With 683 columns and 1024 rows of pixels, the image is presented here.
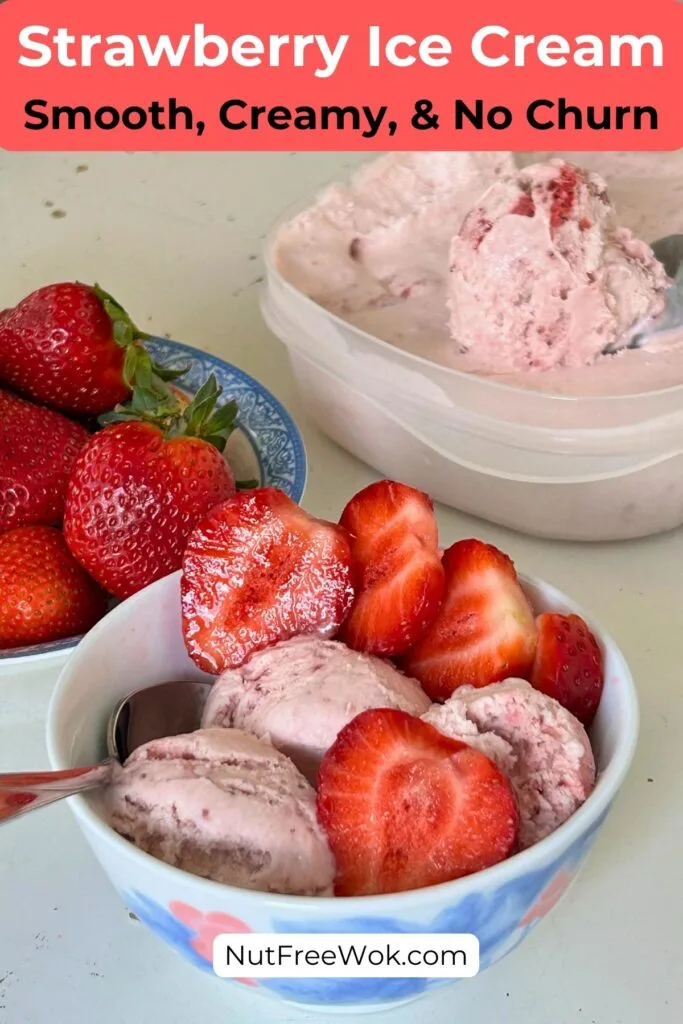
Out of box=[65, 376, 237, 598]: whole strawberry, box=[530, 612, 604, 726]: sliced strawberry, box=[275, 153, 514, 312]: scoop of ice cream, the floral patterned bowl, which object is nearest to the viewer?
the floral patterned bowl

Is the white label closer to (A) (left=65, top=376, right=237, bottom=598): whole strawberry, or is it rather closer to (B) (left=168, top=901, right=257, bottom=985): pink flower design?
(B) (left=168, top=901, right=257, bottom=985): pink flower design

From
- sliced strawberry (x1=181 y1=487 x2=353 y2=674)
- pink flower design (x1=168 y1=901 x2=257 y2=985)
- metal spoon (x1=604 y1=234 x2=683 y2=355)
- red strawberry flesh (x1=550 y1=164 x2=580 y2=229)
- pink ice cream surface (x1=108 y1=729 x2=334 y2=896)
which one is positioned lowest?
pink flower design (x1=168 y1=901 x2=257 y2=985)

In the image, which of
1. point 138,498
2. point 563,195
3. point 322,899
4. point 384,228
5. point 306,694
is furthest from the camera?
point 384,228

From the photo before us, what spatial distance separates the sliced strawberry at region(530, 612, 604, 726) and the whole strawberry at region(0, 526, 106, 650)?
356mm

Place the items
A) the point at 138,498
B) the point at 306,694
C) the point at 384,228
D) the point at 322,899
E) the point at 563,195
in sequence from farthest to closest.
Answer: the point at 384,228, the point at 563,195, the point at 138,498, the point at 306,694, the point at 322,899

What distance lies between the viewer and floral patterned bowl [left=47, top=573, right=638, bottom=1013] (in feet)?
1.59

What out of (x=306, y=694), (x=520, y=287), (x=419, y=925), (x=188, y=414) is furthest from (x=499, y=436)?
(x=419, y=925)

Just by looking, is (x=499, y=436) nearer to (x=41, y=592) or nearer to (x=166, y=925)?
(x=41, y=592)

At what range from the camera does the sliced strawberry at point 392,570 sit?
63cm

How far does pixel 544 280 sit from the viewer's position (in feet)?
2.85

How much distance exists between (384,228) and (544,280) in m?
0.22

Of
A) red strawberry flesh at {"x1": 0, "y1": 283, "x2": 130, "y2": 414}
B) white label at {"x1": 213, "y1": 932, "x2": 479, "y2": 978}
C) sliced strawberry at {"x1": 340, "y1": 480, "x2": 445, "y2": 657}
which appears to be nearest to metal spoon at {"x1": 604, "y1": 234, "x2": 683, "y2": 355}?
sliced strawberry at {"x1": 340, "y1": 480, "x2": 445, "y2": 657}
